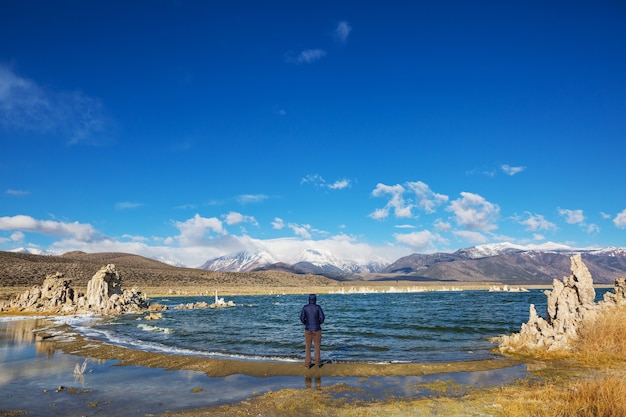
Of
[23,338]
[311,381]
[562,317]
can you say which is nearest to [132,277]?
[23,338]

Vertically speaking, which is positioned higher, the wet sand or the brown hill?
the brown hill

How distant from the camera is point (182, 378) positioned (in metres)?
14.0

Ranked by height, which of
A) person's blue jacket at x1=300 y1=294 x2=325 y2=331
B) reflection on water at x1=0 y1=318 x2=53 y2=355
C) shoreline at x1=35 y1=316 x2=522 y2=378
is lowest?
shoreline at x1=35 y1=316 x2=522 y2=378

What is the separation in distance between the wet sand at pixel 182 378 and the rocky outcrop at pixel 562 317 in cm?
302

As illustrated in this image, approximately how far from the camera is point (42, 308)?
48250 mm

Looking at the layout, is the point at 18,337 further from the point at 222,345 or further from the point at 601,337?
the point at 601,337

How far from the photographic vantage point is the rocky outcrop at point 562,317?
18156mm

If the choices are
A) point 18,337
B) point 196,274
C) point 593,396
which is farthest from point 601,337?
point 196,274

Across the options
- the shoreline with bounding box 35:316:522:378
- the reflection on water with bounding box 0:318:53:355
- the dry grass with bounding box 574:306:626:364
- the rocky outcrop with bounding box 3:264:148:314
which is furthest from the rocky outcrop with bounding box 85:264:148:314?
the dry grass with bounding box 574:306:626:364

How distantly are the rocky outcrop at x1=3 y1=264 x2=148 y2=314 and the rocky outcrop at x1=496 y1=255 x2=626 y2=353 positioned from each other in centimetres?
4520

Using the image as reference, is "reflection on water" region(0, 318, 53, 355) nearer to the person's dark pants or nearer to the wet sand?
the wet sand

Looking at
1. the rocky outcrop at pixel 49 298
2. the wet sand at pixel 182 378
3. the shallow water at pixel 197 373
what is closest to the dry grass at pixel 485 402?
the shallow water at pixel 197 373

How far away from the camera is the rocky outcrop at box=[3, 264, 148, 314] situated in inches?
1900

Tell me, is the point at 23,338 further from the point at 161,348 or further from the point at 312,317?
the point at 312,317
